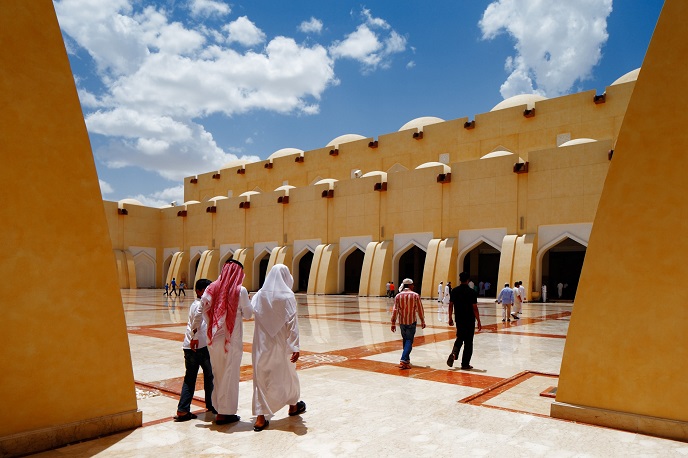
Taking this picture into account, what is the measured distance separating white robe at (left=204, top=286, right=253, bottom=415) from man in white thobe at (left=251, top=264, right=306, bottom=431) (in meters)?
0.14

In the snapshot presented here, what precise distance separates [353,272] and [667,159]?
100 feet

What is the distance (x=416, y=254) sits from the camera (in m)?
30.0

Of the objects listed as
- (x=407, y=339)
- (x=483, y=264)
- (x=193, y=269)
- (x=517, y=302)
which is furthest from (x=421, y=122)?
A: (x=407, y=339)

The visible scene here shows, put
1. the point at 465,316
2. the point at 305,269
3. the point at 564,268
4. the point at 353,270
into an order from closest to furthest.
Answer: the point at 465,316 < the point at 564,268 < the point at 353,270 < the point at 305,269

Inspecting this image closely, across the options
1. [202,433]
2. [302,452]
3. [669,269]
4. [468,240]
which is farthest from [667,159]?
[468,240]

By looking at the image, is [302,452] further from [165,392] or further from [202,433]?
[165,392]

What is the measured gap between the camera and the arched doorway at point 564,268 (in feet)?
85.7

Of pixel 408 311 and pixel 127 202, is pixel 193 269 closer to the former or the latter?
pixel 127 202

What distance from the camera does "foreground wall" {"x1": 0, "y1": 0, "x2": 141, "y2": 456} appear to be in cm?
348

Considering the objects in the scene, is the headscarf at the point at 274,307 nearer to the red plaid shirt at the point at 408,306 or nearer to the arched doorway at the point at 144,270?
the red plaid shirt at the point at 408,306

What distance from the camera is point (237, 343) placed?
4375 millimetres

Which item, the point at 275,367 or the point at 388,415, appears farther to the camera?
the point at 388,415

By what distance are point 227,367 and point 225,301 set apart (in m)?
0.55

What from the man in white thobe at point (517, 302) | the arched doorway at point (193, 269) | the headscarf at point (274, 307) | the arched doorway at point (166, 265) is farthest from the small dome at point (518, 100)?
the headscarf at point (274, 307)
